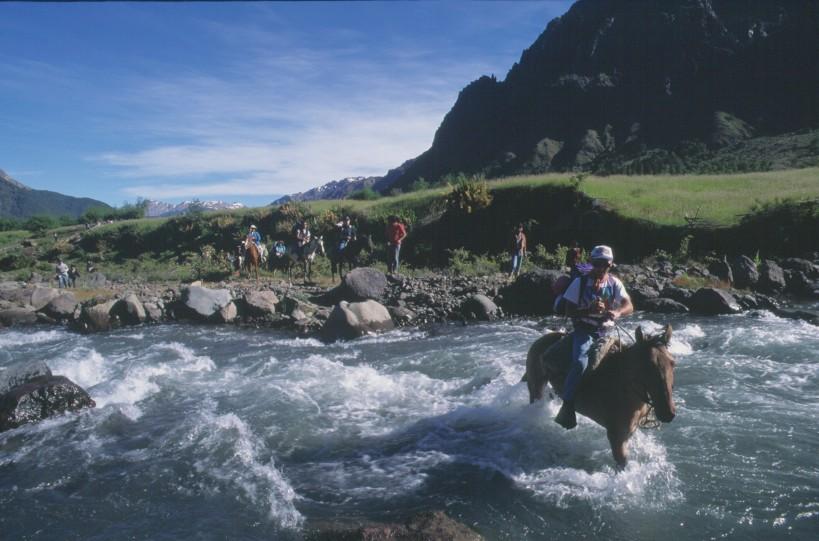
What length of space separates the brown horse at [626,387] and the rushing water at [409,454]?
2.27 ft

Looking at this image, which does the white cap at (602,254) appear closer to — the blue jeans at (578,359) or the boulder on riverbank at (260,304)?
the blue jeans at (578,359)

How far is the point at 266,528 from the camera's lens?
237 inches

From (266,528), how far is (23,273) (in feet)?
114

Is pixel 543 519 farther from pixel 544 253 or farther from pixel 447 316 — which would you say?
pixel 544 253

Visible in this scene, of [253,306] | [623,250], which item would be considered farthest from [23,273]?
[623,250]

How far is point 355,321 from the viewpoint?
15.0 m

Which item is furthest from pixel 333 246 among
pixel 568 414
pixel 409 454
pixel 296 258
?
pixel 568 414

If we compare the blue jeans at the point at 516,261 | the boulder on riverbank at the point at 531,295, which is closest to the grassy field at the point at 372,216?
the blue jeans at the point at 516,261

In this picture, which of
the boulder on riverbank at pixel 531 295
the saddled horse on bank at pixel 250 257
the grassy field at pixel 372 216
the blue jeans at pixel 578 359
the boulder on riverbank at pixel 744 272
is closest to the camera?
the blue jeans at pixel 578 359

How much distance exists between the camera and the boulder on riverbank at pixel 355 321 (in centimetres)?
1488

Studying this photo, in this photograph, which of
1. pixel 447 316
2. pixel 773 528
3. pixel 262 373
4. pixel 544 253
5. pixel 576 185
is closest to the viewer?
pixel 773 528

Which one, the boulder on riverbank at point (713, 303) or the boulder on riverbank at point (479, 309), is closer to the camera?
the boulder on riverbank at point (713, 303)

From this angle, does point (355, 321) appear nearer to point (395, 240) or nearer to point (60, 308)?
point (395, 240)

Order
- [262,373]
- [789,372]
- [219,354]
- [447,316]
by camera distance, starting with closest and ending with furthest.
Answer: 1. [789,372]
2. [262,373]
3. [219,354]
4. [447,316]
